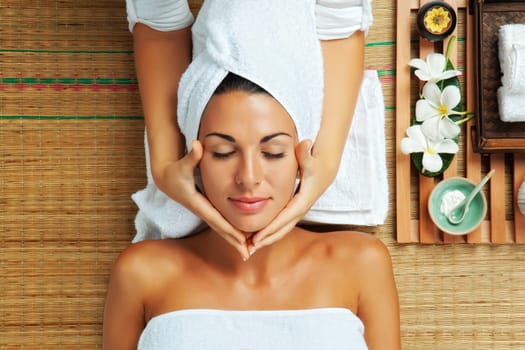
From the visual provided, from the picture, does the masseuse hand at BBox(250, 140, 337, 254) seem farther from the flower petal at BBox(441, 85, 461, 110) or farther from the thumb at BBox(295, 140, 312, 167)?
the flower petal at BBox(441, 85, 461, 110)

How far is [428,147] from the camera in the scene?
7.47 ft

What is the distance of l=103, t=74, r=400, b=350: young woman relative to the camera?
6.34 feet

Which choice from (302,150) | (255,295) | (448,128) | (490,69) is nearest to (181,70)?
(302,150)

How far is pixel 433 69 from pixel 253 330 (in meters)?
1.18

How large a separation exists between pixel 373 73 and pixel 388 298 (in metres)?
0.85

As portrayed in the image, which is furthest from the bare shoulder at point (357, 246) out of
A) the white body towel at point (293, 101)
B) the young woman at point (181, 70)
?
the young woman at point (181, 70)

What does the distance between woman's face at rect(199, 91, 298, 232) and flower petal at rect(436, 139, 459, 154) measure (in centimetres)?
81

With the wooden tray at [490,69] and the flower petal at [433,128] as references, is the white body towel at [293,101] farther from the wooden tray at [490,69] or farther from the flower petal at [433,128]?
the wooden tray at [490,69]

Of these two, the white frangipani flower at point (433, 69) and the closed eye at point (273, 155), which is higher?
the white frangipani flower at point (433, 69)

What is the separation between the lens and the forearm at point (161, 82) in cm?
198

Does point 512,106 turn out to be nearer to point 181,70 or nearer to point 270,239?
point 270,239

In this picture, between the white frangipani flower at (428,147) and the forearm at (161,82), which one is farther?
the white frangipani flower at (428,147)

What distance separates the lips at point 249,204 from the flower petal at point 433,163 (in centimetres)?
85

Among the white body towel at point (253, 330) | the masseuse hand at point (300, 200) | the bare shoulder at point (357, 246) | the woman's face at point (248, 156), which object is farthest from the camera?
the bare shoulder at point (357, 246)
